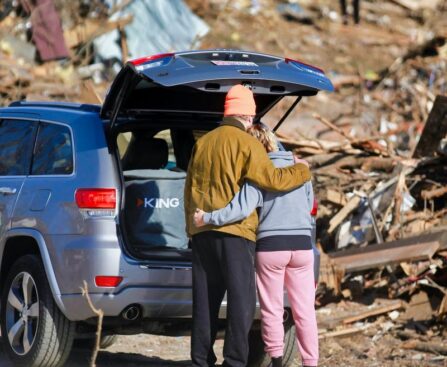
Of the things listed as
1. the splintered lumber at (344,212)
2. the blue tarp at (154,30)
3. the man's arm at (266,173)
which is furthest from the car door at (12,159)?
the blue tarp at (154,30)

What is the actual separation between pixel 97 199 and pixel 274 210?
110 centimetres

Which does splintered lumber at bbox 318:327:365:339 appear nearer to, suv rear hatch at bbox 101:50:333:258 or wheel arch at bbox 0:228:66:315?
suv rear hatch at bbox 101:50:333:258

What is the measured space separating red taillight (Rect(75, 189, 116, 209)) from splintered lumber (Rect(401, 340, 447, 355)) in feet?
11.1

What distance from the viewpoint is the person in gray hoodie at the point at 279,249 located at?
6.02 m

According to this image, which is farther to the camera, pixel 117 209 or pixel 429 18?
pixel 429 18

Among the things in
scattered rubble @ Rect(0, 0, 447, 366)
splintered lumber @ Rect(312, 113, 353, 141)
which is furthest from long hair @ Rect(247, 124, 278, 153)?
splintered lumber @ Rect(312, 113, 353, 141)


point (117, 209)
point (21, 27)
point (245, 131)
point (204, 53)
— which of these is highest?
point (204, 53)

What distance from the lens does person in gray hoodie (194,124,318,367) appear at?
602 cm

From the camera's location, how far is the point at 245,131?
613 centimetres

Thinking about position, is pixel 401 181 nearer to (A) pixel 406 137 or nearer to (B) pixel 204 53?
(B) pixel 204 53

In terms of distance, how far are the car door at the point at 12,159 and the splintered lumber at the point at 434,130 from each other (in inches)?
193

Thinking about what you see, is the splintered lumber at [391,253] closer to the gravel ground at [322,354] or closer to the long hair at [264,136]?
the gravel ground at [322,354]

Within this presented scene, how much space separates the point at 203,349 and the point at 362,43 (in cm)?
1878

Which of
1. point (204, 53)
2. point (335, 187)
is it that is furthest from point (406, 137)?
A: point (204, 53)
